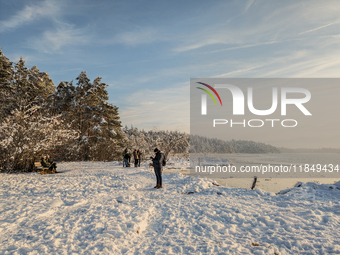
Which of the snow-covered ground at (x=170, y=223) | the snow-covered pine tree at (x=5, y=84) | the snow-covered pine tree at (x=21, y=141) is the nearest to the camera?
the snow-covered ground at (x=170, y=223)

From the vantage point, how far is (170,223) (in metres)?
6.40

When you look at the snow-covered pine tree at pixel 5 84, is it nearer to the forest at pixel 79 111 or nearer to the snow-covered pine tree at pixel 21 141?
the forest at pixel 79 111

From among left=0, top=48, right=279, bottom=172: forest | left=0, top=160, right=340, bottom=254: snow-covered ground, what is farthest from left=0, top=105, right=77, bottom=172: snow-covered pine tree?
left=0, top=48, right=279, bottom=172: forest

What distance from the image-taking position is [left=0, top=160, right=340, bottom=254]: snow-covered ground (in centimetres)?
488

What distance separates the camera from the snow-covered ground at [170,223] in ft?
16.0

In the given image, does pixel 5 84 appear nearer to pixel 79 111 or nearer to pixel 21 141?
pixel 79 111

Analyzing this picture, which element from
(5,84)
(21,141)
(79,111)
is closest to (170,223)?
(21,141)

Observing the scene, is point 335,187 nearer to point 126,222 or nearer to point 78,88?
point 126,222

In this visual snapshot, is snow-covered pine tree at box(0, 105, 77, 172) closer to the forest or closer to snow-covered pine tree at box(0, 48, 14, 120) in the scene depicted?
the forest

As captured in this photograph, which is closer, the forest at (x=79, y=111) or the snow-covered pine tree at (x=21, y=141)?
the snow-covered pine tree at (x=21, y=141)

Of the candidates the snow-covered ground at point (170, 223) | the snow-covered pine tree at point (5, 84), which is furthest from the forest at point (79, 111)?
the snow-covered ground at point (170, 223)

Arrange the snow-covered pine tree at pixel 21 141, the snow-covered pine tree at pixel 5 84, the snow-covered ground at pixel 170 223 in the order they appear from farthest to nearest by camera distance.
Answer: the snow-covered pine tree at pixel 5 84 → the snow-covered pine tree at pixel 21 141 → the snow-covered ground at pixel 170 223

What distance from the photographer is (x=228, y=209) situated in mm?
7527

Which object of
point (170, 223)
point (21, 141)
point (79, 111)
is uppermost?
point (79, 111)
